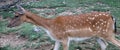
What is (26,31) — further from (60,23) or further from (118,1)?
(118,1)

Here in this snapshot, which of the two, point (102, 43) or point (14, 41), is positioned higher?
point (102, 43)

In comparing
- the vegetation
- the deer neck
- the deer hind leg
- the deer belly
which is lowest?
the vegetation

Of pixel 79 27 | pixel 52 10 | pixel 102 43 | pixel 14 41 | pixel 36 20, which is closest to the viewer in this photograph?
pixel 36 20

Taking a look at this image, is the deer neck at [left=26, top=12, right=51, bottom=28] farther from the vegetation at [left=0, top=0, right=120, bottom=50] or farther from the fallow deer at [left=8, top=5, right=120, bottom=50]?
the vegetation at [left=0, top=0, right=120, bottom=50]

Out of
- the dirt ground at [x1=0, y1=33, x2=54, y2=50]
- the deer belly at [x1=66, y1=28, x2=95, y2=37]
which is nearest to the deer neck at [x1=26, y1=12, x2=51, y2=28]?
the deer belly at [x1=66, y1=28, x2=95, y2=37]

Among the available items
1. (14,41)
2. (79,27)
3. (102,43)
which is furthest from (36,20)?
(14,41)

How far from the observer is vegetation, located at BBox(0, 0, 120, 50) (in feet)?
32.1

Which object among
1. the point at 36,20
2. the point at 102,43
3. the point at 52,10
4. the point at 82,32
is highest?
the point at 36,20

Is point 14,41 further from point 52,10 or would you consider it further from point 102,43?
point 52,10

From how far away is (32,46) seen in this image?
9711mm

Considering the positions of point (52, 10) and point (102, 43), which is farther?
point (52, 10)

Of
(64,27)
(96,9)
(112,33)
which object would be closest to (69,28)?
(64,27)

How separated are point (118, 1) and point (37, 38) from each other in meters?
5.39

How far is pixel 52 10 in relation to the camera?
13.8 m
